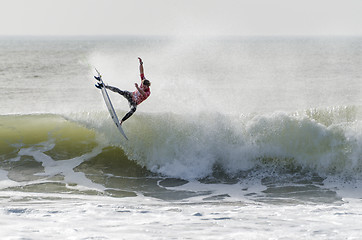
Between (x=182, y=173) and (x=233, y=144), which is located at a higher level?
(x=233, y=144)

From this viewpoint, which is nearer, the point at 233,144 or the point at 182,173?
the point at 182,173

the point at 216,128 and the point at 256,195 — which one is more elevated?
the point at 216,128

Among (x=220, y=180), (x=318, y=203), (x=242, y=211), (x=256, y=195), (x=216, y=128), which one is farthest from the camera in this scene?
(x=216, y=128)

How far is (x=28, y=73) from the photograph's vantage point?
3750 centimetres

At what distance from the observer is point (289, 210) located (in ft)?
27.9

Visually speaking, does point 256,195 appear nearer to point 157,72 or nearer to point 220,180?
point 220,180

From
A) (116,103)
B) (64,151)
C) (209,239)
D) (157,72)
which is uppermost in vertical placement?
(157,72)

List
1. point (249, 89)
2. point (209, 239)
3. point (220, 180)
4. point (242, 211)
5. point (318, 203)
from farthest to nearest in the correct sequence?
point (249, 89) → point (220, 180) → point (318, 203) → point (242, 211) → point (209, 239)

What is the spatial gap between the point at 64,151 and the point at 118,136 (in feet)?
5.20

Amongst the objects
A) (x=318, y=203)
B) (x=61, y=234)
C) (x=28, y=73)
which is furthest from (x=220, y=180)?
(x=28, y=73)

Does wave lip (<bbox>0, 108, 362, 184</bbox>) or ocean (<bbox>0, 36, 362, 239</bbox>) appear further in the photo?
wave lip (<bbox>0, 108, 362, 184</bbox>)

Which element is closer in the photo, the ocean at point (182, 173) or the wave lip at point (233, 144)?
the ocean at point (182, 173)

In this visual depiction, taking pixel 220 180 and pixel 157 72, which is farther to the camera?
pixel 157 72

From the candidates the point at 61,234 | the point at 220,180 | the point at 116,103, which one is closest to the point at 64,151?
the point at 116,103
